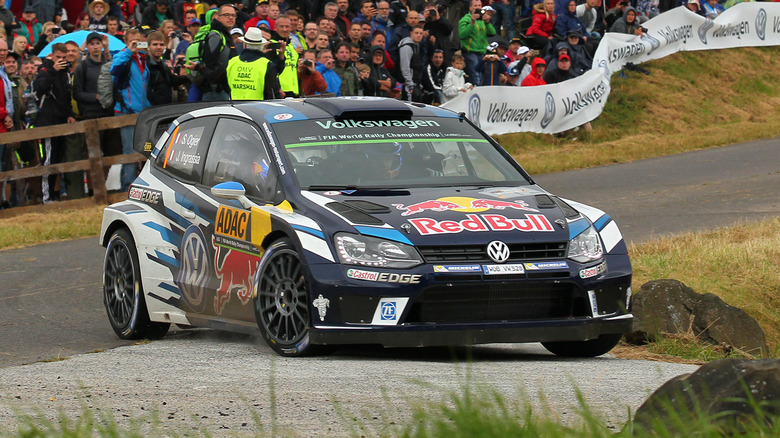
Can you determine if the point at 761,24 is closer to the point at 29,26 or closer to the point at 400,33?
the point at 400,33

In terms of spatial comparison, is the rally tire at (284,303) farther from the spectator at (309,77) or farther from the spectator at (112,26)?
the spectator at (112,26)

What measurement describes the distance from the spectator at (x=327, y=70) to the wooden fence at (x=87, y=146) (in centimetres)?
278

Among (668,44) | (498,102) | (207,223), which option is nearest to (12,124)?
(498,102)

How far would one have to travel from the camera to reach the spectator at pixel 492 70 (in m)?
22.6

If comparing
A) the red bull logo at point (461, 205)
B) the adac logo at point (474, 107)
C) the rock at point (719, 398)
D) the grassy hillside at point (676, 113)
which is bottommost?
the grassy hillside at point (676, 113)

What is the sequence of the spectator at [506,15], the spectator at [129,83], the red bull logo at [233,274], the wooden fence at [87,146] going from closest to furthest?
the red bull logo at [233,274], the spectator at [129,83], the wooden fence at [87,146], the spectator at [506,15]

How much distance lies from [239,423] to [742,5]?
27749 millimetres

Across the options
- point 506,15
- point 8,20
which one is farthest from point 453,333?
point 506,15

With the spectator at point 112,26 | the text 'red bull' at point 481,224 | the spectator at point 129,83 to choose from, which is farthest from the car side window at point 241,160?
the spectator at point 112,26

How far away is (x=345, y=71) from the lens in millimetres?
18703

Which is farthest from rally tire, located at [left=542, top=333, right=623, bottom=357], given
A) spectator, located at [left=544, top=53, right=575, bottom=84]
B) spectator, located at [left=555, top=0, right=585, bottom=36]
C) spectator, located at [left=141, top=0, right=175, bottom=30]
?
spectator, located at [left=555, top=0, right=585, bottom=36]

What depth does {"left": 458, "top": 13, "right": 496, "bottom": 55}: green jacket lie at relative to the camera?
2297cm

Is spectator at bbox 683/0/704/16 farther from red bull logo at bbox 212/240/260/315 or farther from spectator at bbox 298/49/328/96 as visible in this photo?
red bull logo at bbox 212/240/260/315

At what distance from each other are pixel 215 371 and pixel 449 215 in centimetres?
168
